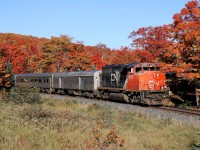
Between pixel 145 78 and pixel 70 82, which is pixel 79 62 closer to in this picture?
pixel 70 82

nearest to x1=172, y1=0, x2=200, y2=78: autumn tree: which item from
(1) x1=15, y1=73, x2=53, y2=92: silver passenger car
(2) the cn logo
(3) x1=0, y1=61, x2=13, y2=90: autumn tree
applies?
(2) the cn logo

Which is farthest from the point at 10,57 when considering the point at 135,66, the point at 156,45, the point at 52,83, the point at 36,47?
the point at 135,66

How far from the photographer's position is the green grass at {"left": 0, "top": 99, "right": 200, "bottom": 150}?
30.5 feet

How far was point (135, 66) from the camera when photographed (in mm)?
24609

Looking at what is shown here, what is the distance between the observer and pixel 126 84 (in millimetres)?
25359

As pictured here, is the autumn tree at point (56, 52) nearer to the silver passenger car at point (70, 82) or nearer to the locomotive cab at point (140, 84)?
the silver passenger car at point (70, 82)

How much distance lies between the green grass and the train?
7491 millimetres

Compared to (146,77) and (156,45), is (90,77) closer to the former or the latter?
(146,77)

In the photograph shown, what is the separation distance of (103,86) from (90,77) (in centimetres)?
292

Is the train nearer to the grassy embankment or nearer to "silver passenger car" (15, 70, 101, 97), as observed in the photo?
"silver passenger car" (15, 70, 101, 97)

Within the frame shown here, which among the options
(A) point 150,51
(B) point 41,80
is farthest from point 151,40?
(B) point 41,80

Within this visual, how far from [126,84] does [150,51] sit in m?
19.9

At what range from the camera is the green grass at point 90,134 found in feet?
30.5

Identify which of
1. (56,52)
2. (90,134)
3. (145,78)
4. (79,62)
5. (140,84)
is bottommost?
(90,134)
